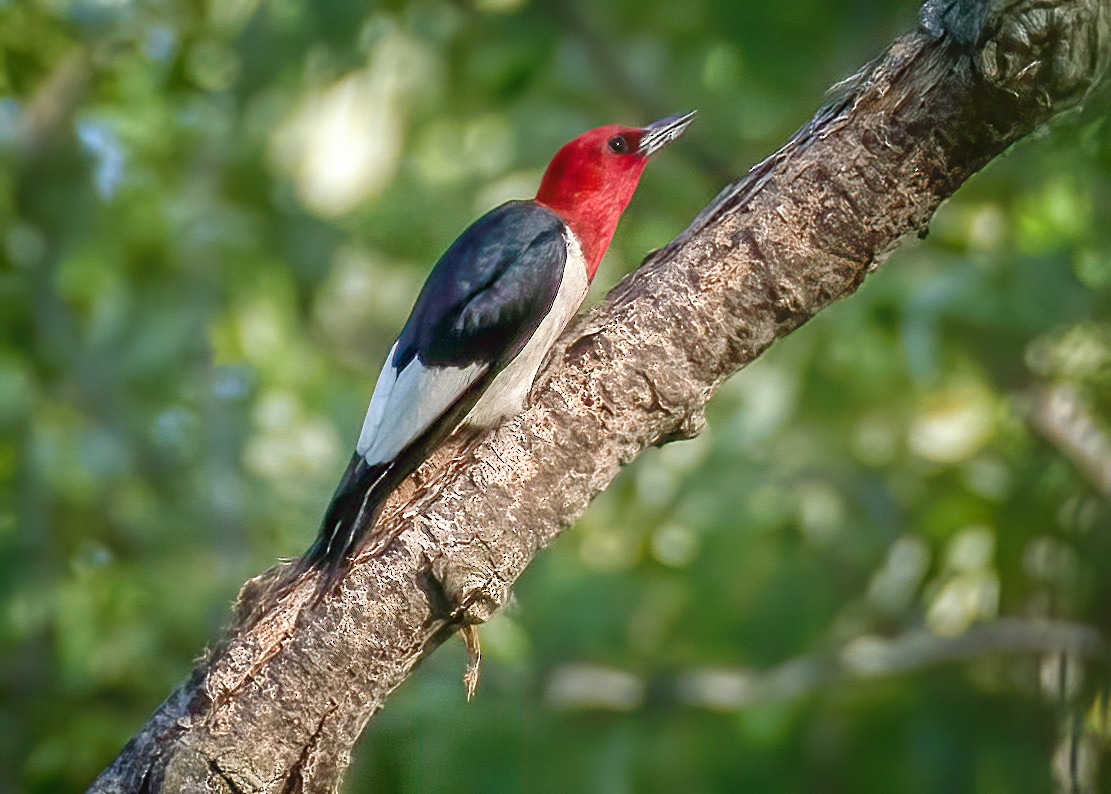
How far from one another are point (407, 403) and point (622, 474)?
1.62 metres

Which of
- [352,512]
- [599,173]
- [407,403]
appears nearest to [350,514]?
[352,512]

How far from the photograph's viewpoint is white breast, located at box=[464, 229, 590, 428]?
1.09 m

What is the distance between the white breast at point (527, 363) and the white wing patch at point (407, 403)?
0.10ft

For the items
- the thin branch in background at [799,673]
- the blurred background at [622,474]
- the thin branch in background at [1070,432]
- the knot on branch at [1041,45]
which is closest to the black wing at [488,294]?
the knot on branch at [1041,45]

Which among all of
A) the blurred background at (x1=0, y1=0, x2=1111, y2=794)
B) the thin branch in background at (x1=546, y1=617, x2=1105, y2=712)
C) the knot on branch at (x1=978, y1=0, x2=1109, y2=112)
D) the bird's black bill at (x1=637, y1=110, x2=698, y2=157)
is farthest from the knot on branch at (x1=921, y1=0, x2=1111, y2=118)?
the thin branch in background at (x1=546, y1=617, x2=1105, y2=712)

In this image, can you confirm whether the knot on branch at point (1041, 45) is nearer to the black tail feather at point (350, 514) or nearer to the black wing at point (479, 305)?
the black wing at point (479, 305)

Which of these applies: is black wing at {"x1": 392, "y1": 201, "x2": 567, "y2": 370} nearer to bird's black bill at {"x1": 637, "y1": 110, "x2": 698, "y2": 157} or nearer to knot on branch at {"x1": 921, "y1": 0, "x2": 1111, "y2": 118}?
bird's black bill at {"x1": 637, "y1": 110, "x2": 698, "y2": 157}

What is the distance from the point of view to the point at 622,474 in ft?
8.86

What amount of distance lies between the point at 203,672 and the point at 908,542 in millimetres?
1952

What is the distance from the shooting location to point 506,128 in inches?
108

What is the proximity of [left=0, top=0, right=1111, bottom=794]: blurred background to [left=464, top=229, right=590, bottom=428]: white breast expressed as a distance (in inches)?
35.0

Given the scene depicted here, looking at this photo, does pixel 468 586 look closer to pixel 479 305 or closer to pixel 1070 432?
pixel 479 305

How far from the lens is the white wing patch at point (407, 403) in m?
1.07

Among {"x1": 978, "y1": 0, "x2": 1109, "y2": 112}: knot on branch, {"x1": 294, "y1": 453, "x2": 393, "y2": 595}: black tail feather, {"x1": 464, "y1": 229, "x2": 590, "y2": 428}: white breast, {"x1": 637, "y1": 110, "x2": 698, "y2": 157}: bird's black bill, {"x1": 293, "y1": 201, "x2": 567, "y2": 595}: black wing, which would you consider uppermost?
{"x1": 637, "y1": 110, "x2": 698, "y2": 157}: bird's black bill
